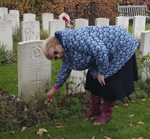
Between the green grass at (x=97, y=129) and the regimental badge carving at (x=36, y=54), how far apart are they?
3.41 feet

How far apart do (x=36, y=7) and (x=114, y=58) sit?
11.3m

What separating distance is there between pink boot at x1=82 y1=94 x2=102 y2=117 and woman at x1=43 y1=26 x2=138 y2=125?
5 cm

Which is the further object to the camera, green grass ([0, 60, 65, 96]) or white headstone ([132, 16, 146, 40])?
white headstone ([132, 16, 146, 40])

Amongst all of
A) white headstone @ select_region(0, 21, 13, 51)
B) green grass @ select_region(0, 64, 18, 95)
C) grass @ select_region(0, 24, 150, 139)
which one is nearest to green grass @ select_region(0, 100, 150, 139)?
grass @ select_region(0, 24, 150, 139)

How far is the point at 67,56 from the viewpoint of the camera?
3.14 meters

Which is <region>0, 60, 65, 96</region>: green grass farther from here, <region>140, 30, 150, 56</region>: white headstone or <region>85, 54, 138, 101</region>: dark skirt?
<region>140, 30, 150, 56</region>: white headstone

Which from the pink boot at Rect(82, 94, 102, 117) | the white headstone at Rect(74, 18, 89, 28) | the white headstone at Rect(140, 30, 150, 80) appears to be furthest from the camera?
the white headstone at Rect(74, 18, 89, 28)

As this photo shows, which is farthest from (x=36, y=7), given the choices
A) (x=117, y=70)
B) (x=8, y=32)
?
(x=117, y=70)

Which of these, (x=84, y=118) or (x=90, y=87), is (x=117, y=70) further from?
(x=84, y=118)

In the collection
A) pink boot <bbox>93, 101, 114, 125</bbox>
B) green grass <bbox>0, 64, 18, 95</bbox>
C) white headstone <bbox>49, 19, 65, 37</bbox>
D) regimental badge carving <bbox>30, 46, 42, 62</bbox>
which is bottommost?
pink boot <bbox>93, 101, 114, 125</bbox>

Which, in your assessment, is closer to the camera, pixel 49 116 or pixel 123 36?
pixel 123 36

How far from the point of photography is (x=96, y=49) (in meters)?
2.96

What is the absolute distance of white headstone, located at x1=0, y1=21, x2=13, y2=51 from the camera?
23.4 feet

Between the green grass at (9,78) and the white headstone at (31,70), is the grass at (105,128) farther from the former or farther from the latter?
the green grass at (9,78)
